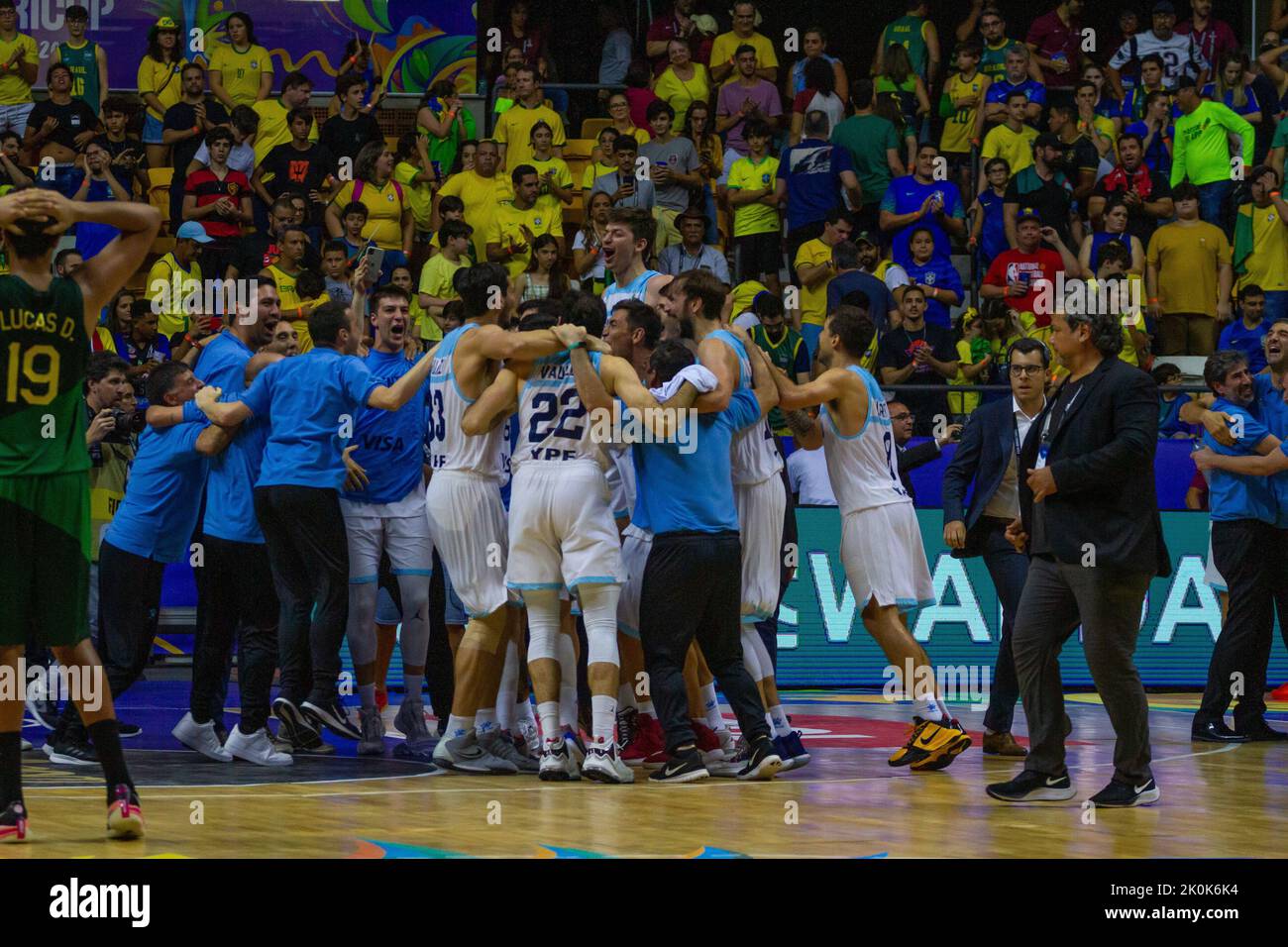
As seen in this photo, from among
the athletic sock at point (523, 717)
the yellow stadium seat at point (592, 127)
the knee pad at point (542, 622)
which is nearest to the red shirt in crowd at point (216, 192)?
the yellow stadium seat at point (592, 127)

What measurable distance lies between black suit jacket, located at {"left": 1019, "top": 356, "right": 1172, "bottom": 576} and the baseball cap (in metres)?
11.0

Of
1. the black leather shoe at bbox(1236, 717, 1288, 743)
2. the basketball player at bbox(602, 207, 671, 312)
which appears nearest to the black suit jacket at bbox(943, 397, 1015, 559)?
the black leather shoe at bbox(1236, 717, 1288, 743)

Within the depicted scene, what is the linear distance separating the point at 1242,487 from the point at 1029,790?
404cm

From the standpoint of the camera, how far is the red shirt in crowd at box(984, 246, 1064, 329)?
18109mm

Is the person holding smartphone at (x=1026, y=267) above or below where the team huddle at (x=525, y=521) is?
above

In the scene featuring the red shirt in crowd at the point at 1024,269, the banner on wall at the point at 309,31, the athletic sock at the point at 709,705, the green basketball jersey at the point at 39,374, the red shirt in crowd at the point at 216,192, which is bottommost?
the athletic sock at the point at 709,705

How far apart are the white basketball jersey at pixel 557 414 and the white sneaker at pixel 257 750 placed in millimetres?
2085

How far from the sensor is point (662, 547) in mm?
8891

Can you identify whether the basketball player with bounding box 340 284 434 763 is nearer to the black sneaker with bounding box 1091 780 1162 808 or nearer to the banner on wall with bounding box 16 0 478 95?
the black sneaker with bounding box 1091 780 1162 808

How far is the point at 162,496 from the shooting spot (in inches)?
387

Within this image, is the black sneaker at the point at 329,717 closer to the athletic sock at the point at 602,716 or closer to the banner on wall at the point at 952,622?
the athletic sock at the point at 602,716

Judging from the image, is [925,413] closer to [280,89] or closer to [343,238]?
[343,238]

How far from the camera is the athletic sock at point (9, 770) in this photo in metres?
6.68
